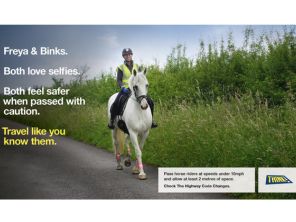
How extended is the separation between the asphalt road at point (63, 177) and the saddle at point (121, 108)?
2.86ft

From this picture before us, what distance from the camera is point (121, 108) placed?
10.2 meters

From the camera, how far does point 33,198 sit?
324 inches

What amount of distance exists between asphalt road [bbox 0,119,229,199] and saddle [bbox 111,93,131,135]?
34.3 inches

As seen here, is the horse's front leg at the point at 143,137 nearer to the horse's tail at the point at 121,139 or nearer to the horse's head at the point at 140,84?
the horse's head at the point at 140,84

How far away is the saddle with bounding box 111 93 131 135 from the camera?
33.2 feet

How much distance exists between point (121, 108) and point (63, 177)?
1871mm

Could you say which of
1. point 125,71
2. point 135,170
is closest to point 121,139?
point 135,170

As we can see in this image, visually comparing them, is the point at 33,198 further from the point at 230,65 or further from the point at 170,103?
the point at 230,65

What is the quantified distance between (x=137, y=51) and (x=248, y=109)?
8.14 ft

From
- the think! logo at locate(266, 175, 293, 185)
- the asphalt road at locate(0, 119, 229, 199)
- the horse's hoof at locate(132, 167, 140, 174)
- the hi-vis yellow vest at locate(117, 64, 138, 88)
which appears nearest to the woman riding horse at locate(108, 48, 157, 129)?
the hi-vis yellow vest at locate(117, 64, 138, 88)

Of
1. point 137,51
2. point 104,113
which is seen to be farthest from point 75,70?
point 104,113

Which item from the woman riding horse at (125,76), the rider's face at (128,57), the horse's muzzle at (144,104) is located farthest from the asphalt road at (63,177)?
the rider's face at (128,57)

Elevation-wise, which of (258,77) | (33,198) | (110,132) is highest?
(258,77)

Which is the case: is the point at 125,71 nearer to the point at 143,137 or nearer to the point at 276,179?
the point at 143,137
